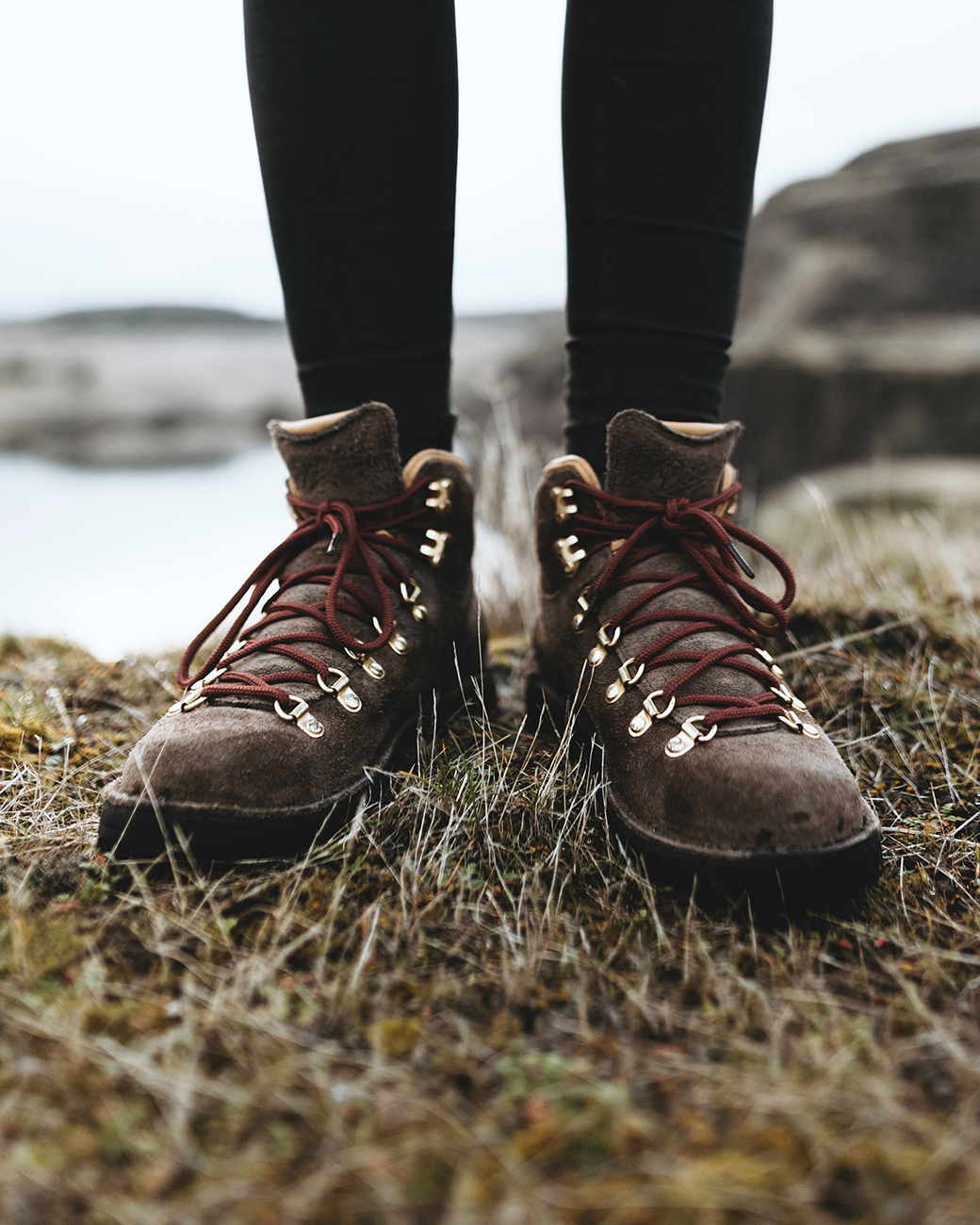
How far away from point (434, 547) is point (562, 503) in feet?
0.76

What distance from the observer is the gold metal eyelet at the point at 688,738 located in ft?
3.29

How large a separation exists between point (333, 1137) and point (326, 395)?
107cm

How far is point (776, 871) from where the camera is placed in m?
0.90

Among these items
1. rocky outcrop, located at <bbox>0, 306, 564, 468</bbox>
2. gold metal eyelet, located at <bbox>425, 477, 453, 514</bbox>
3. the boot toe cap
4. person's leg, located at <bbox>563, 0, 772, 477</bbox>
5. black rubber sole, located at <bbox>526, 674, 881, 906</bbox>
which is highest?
person's leg, located at <bbox>563, 0, 772, 477</bbox>

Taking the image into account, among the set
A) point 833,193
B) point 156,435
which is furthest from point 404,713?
point 156,435

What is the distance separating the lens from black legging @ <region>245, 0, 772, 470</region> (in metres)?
1.19

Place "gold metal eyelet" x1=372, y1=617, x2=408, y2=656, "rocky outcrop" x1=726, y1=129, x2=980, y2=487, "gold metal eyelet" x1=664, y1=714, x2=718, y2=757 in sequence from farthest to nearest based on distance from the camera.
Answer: "rocky outcrop" x1=726, y1=129, x2=980, y2=487 → "gold metal eyelet" x1=372, y1=617, x2=408, y2=656 → "gold metal eyelet" x1=664, y1=714, x2=718, y2=757

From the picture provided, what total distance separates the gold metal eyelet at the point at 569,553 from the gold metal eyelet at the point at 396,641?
0.29 meters

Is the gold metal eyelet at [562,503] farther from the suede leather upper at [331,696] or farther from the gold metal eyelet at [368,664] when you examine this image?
the gold metal eyelet at [368,664]

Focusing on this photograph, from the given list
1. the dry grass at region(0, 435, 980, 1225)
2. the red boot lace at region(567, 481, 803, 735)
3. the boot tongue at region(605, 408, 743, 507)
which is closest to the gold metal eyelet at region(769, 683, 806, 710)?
the red boot lace at region(567, 481, 803, 735)

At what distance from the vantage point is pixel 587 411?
53.5 inches

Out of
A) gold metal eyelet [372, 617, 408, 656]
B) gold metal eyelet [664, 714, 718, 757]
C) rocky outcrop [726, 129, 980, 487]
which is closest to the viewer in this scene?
gold metal eyelet [664, 714, 718, 757]

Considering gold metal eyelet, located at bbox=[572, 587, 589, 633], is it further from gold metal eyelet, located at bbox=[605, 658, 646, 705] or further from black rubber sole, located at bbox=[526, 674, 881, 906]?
black rubber sole, located at bbox=[526, 674, 881, 906]

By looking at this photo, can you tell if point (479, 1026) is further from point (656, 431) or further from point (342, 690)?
point (656, 431)
